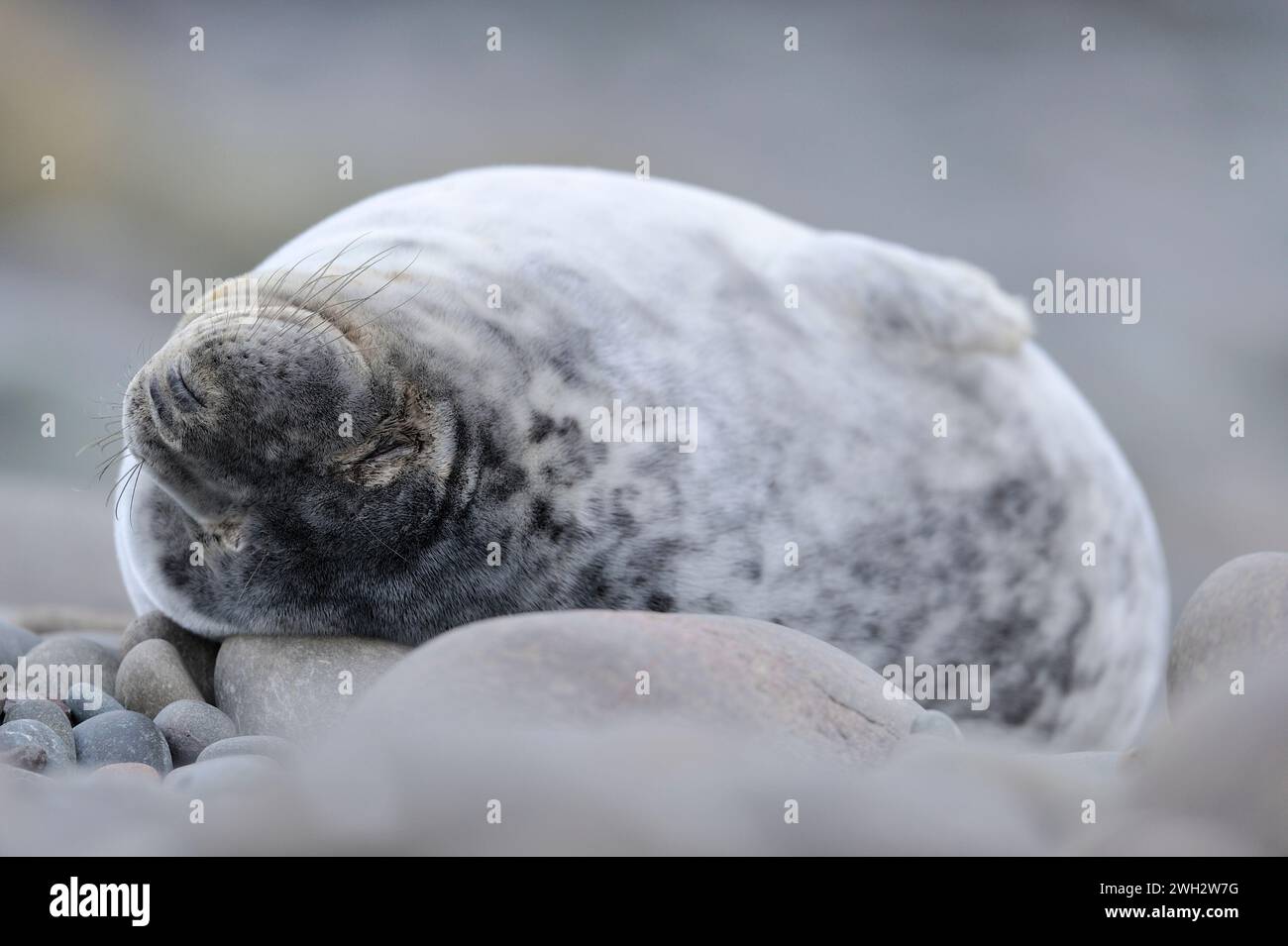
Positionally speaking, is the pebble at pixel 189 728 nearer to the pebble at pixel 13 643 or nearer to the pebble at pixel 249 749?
the pebble at pixel 249 749

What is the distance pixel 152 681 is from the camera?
2.62 metres

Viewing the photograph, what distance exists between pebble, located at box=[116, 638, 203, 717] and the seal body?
0.11 meters

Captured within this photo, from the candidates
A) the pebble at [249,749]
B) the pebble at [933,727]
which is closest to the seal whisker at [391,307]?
the pebble at [249,749]

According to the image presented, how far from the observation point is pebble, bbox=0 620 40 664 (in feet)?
9.19

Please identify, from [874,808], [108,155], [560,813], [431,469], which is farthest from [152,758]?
[108,155]

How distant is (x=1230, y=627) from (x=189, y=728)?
1.67m

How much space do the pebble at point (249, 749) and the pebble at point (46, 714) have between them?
22cm

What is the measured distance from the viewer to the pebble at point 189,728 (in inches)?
91.9

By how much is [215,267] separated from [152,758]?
655cm

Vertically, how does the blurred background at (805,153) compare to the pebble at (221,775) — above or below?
above

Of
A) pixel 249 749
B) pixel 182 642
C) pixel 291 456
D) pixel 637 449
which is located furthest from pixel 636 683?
pixel 182 642

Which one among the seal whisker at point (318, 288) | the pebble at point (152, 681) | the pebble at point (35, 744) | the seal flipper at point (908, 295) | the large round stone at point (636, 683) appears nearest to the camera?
the large round stone at point (636, 683)

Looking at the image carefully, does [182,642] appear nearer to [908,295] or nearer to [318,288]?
[318,288]

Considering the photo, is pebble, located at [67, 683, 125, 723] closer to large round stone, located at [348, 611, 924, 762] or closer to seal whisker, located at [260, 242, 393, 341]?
seal whisker, located at [260, 242, 393, 341]
